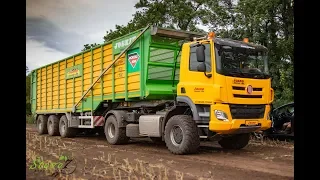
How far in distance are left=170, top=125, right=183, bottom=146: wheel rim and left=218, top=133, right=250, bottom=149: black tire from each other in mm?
1683

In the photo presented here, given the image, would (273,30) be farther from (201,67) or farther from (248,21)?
(201,67)

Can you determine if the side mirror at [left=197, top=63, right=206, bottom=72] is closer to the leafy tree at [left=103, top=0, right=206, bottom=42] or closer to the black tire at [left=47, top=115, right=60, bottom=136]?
the black tire at [left=47, top=115, right=60, bottom=136]

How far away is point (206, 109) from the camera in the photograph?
7117 mm

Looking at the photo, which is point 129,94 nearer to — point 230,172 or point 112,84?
point 112,84

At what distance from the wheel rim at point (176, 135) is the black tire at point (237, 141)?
5.52ft

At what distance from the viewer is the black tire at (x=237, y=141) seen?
27.5 feet

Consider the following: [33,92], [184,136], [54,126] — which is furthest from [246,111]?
[33,92]

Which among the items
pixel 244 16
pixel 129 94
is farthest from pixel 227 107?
pixel 244 16

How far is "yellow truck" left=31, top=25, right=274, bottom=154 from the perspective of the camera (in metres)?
7.00

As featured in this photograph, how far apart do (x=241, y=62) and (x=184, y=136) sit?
1.80 metres

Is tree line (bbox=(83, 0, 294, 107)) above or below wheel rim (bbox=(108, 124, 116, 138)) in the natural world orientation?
above

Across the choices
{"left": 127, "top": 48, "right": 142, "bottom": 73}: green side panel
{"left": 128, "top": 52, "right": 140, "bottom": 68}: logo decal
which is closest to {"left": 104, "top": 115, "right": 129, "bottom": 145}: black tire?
{"left": 127, "top": 48, "right": 142, "bottom": 73}: green side panel

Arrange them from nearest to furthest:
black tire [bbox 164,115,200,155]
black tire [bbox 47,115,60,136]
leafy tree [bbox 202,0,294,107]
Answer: black tire [bbox 164,115,200,155]
leafy tree [bbox 202,0,294,107]
black tire [bbox 47,115,60,136]
